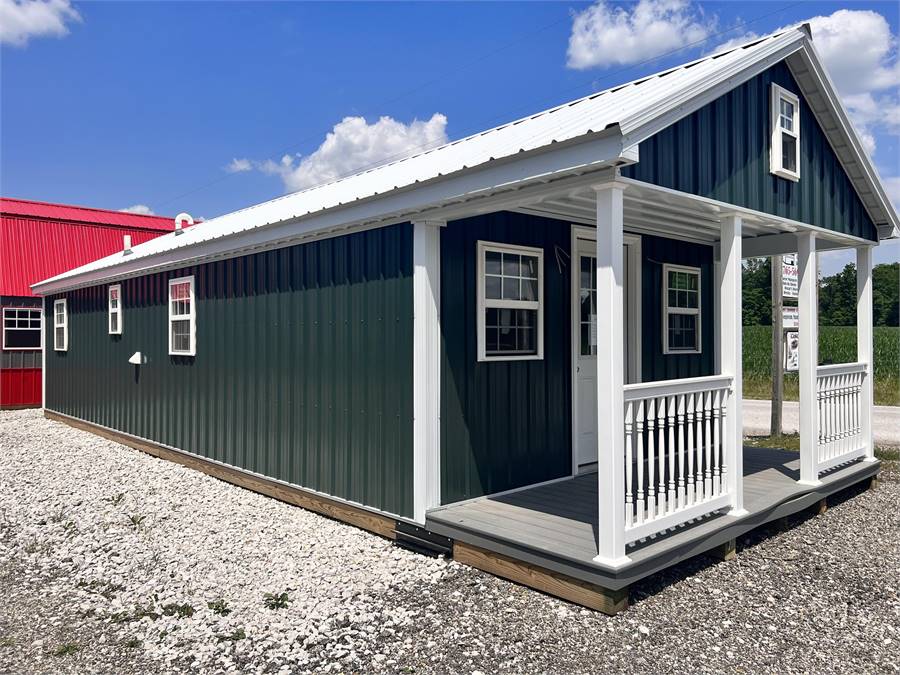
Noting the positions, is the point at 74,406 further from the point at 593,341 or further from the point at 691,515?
the point at 691,515

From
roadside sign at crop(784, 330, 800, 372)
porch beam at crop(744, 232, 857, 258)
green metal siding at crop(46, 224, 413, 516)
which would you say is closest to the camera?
green metal siding at crop(46, 224, 413, 516)

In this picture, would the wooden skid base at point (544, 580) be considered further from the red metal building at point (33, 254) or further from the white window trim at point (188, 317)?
the red metal building at point (33, 254)

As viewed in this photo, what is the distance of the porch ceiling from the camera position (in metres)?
4.16

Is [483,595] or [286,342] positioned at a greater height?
[286,342]

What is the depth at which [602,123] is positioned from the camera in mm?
3514

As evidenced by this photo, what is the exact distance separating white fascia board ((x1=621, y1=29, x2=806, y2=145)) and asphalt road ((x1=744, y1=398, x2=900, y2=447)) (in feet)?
21.6

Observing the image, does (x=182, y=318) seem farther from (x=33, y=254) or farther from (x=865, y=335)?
(x=33, y=254)

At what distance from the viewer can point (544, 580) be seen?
12.8 feet

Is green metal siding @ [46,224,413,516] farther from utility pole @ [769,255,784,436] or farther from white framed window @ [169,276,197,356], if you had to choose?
utility pole @ [769,255,784,436]

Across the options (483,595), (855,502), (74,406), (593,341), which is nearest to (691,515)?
(483,595)

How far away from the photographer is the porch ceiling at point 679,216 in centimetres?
416

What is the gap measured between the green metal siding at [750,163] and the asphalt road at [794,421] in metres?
4.59

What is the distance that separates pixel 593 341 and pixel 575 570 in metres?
2.74

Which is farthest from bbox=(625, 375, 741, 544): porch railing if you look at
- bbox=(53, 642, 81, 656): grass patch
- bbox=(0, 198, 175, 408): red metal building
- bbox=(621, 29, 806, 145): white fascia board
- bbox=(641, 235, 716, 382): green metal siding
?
bbox=(0, 198, 175, 408): red metal building
